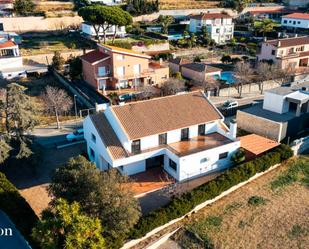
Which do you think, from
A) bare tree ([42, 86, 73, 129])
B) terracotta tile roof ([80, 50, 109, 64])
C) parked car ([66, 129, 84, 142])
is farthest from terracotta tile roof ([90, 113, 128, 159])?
terracotta tile roof ([80, 50, 109, 64])

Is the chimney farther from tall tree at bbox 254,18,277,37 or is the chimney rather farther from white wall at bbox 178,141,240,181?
tall tree at bbox 254,18,277,37

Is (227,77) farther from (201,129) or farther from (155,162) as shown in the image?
(155,162)

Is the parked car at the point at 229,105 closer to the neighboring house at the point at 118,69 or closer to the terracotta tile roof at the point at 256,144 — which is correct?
the terracotta tile roof at the point at 256,144

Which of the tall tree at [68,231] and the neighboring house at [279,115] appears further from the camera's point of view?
the neighboring house at [279,115]

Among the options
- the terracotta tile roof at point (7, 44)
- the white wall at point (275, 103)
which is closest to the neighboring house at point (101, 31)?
the terracotta tile roof at point (7, 44)

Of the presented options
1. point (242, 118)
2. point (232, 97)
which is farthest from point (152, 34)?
point (242, 118)
